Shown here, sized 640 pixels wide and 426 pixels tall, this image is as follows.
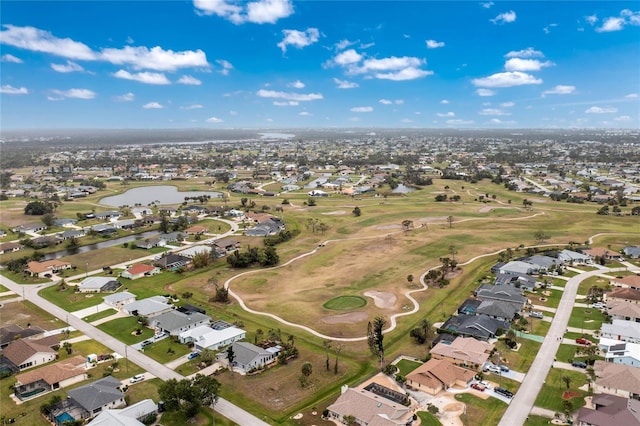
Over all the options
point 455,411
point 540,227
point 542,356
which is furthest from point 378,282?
point 540,227

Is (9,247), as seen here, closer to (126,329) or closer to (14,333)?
(14,333)

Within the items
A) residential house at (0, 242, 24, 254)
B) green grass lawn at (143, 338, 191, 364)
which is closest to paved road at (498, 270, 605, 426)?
green grass lawn at (143, 338, 191, 364)

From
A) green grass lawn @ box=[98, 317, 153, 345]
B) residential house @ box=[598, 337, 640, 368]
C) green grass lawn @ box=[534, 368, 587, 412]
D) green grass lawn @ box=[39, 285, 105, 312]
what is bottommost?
green grass lawn @ box=[98, 317, 153, 345]

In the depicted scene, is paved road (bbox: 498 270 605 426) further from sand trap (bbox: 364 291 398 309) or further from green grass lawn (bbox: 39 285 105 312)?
green grass lawn (bbox: 39 285 105 312)

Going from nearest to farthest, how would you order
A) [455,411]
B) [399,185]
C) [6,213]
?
[455,411] < [6,213] < [399,185]

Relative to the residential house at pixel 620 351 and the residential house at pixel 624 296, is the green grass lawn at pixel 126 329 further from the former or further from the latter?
the residential house at pixel 624 296

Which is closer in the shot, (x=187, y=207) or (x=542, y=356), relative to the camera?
(x=542, y=356)

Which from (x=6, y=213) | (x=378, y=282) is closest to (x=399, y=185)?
(x=378, y=282)

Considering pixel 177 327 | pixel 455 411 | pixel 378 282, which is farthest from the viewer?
pixel 378 282

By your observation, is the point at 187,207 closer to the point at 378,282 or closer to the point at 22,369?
the point at 378,282
